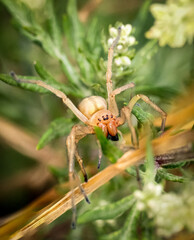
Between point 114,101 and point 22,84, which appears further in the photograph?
point 114,101

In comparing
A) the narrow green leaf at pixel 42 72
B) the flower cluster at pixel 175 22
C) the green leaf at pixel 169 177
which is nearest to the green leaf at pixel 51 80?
the narrow green leaf at pixel 42 72

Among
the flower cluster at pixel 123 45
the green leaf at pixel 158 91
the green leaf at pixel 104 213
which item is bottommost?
the green leaf at pixel 104 213

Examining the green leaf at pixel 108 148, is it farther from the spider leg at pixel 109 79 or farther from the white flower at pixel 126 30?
the white flower at pixel 126 30

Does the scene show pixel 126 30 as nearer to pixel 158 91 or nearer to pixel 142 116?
pixel 158 91

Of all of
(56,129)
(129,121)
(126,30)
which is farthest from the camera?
(56,129)

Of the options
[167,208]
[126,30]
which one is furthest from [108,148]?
[126,30]

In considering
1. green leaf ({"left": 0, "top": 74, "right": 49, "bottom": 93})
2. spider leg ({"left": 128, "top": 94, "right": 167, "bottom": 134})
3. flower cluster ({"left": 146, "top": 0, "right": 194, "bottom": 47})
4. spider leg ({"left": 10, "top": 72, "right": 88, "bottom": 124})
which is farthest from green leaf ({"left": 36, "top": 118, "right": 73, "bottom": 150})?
flower cluster ({"left": 146, "top": 0, "right": 194, "bottom": 47})

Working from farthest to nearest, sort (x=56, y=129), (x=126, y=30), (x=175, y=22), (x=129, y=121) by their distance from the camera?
(x=56, y=129) < (x=126, y=30) < (x=129, y=121) < (x=175, y=22)

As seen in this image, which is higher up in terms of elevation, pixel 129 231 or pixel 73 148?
pixel 73 148
